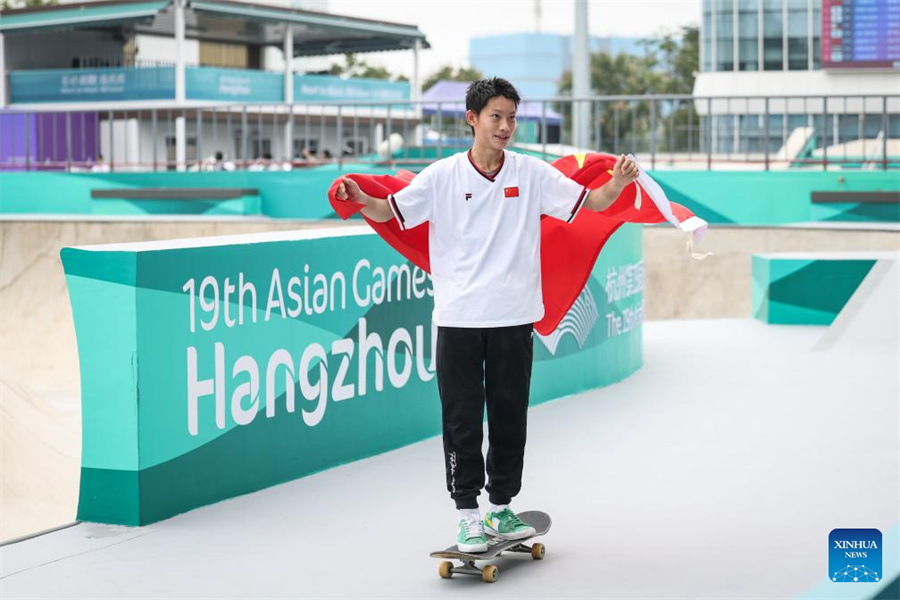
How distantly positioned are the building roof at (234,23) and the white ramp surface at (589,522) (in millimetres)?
33065

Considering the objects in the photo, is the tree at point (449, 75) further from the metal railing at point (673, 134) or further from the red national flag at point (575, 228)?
the red national flag at point (575, 228)

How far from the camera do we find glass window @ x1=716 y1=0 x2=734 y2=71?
2251 inches

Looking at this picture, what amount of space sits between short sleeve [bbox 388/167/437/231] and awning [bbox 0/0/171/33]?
116ft

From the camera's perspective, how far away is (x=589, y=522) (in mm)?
5645

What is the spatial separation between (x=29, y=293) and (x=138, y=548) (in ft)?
45.3

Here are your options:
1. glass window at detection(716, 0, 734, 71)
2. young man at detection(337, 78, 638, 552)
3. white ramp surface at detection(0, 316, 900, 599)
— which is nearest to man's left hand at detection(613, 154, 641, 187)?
young man at detection(337, 78, 638, 552)

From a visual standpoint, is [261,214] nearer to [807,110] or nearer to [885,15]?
[807,110]

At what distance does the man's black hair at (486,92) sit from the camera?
15.3 ft

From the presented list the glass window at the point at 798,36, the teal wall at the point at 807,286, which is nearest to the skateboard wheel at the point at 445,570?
the teal wall at the point at 807,286

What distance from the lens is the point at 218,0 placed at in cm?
3950

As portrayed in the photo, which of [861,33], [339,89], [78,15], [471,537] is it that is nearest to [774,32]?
[861,33]

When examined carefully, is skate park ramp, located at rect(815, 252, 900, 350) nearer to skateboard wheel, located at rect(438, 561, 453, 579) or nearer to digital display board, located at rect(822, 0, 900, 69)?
skateboard wheel, located at rect(438, 561, 453, 579)

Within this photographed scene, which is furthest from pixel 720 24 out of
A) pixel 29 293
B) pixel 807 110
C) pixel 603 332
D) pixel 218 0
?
pixel 603 332

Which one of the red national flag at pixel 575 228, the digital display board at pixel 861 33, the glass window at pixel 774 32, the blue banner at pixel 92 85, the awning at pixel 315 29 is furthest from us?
the glass window at pixel 774 32
